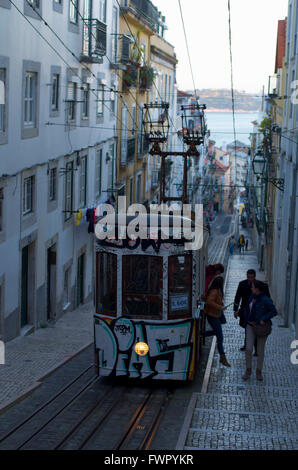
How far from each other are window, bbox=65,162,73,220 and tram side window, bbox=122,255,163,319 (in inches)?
389

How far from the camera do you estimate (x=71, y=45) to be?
20.6m

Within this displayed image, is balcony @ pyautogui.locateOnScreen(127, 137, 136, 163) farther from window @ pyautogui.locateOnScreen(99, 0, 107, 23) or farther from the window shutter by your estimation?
window @ pyautogui.locateOnScreen(99, 0, 107, 23)

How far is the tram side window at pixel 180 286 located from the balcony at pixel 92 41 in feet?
40.5

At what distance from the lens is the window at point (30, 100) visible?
1677cm

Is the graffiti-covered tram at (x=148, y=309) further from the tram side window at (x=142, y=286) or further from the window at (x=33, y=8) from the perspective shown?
the window at (x=33, y=8)

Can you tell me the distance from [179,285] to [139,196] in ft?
86.3

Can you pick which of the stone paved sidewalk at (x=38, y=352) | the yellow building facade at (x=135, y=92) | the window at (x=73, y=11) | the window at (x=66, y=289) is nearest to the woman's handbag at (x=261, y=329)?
the stone paved sidewalk at (x=38, y=352)

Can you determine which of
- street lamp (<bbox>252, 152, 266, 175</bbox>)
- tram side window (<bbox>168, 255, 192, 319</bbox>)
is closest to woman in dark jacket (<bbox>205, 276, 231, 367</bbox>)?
tram side window (<bbox>168, 255, 192, 319</bbox>)

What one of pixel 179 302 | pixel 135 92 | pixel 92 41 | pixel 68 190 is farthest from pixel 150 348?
pixel 135 92

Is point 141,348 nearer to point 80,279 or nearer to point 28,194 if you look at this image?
point 28,194

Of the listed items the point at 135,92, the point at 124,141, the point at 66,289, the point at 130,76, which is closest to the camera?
the point at 66,289

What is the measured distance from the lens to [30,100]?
56.1 ft

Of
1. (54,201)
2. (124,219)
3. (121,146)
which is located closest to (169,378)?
(124,219)

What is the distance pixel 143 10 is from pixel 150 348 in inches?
979
